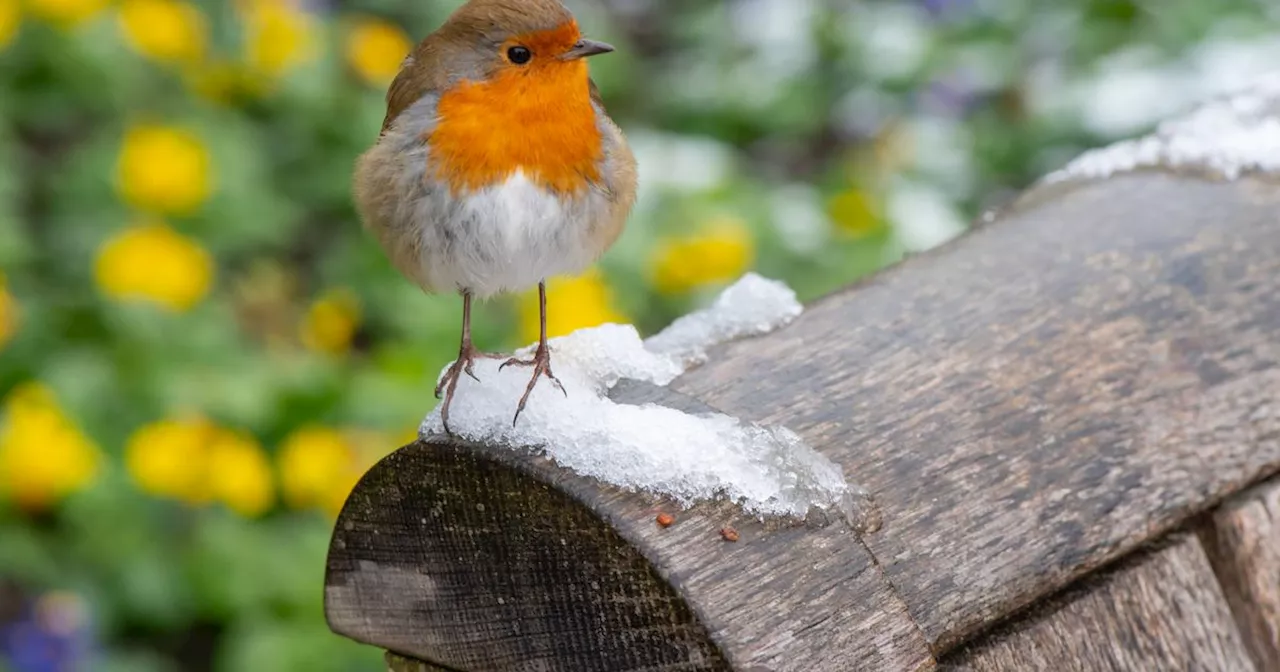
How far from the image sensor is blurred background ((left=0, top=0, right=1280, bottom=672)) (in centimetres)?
221

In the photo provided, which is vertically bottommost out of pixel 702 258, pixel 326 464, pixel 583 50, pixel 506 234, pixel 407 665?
pixel 407 665

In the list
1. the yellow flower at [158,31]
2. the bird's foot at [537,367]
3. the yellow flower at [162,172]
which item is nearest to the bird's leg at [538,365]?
the bird's foot at [537,367]

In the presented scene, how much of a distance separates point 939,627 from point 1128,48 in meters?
2.58

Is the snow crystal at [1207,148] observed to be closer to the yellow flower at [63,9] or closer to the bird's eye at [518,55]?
the bird's eye at [518,55]

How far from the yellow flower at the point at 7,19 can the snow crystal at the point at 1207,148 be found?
6.39ft

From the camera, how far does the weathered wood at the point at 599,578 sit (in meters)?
0.87

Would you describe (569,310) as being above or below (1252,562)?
above

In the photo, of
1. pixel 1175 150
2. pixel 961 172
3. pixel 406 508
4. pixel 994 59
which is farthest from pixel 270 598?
pixel 994 59

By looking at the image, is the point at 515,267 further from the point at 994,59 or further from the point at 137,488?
the point at 994,59

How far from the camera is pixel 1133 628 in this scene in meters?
1.05

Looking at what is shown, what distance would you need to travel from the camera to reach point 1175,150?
1.46 metres

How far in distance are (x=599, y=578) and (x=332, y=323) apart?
6.05 ft

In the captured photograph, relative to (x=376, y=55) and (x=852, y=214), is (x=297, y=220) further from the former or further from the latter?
(x=852, y=214)

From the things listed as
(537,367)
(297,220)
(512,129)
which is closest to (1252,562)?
(537,367)
